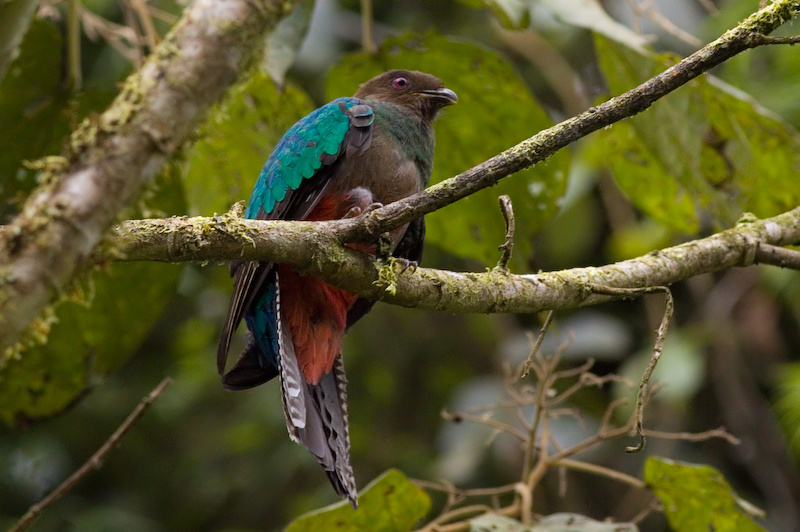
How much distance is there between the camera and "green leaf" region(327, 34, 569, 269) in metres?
3.31

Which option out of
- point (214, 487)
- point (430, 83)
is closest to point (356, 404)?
point (214, 487)

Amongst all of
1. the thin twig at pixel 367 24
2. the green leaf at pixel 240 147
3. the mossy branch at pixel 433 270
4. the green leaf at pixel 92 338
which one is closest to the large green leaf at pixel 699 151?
the mossy branch at pixel 433 270

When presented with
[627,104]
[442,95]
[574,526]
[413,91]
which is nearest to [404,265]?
[627,104]

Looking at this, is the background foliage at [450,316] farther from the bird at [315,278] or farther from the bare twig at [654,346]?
the bare twig at [654,346]

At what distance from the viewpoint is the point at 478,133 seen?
348 centimetres

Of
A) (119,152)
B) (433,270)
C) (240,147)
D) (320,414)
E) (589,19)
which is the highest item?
(240,147)

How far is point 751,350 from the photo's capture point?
20.3 feet

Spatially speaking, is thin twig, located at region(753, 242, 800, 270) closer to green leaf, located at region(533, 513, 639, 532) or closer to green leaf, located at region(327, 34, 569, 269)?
green leaf, located at region(327, 34, 569, 269)

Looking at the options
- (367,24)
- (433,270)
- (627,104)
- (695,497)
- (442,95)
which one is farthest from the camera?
(442,95)

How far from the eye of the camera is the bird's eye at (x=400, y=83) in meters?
3.83

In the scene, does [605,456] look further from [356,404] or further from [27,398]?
[27,398]

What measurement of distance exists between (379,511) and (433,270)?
0.91 m

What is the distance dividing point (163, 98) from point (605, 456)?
5.39 metres

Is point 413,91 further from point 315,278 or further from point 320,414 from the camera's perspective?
point 320,414
